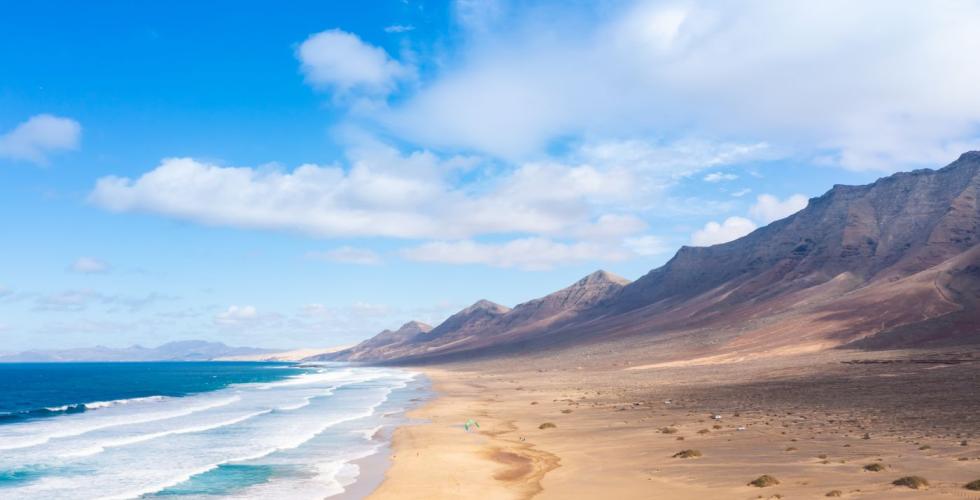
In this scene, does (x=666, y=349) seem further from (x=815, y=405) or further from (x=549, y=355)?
(x=815, y=405)

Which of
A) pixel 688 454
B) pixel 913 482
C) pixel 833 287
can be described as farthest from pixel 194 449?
pixel 833 287

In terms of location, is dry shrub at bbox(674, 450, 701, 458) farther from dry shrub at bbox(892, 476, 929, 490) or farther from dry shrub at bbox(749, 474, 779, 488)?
dry shrub at bbox(892, 476, 929, 490)

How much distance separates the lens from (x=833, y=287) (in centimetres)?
13712

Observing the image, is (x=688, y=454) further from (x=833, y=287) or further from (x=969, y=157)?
(x=969, y=157)

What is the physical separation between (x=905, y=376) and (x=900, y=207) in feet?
413

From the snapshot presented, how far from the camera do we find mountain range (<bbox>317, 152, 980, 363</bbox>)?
101 m

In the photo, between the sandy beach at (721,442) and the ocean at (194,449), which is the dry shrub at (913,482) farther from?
the ocean at (194,449)

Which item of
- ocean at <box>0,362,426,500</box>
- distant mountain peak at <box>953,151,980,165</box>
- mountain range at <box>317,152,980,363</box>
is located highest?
distant mountain peak at <box>953,151,980,165</box>

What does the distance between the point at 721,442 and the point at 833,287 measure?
12335 cm

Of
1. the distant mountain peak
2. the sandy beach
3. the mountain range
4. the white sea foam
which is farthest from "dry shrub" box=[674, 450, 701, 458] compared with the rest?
the distant mountain peak

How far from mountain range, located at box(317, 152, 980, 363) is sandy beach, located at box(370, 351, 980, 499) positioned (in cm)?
4445

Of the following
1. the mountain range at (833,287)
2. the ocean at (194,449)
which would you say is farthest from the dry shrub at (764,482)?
the mountain range at (833,287)

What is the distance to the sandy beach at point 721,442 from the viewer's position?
810 inches

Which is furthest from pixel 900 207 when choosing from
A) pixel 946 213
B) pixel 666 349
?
pixel 666 349
